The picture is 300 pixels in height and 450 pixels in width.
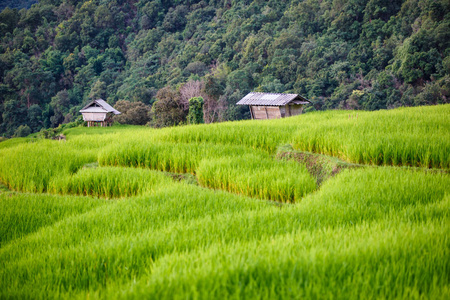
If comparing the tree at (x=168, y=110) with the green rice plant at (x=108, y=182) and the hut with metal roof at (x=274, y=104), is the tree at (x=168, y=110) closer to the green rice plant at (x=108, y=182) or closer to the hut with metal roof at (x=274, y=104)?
the hut with metal roof at (x=274, y=104)

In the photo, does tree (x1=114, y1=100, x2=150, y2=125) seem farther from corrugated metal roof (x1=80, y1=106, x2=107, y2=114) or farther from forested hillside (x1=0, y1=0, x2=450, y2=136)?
corrugated metal roof (x1=80, y1=106, x2=107, y2=114)

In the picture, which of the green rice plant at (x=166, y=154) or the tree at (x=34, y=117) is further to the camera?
the tree at (x=34, y=117)

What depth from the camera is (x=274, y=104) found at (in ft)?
73.2

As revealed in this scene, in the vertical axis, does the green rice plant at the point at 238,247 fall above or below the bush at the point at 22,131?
above

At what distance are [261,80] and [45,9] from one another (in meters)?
56.2

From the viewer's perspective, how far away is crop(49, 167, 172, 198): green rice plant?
16.0 feet

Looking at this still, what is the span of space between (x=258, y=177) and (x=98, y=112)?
30.7 metres

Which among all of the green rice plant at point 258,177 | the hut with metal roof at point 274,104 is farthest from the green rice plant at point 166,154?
the hut with metal roof at point 274,104

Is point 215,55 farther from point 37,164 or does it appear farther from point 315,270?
point 315,270

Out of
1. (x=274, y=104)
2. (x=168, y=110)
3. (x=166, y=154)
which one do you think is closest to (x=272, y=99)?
(x=274, y=104)

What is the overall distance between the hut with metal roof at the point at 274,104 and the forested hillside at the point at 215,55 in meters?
9.26

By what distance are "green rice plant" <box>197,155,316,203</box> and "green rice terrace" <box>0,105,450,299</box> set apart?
23mm

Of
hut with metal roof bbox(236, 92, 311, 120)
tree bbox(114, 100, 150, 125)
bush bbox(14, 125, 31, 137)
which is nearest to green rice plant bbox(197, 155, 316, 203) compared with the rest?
hut with metal roof bbox(236, 92, 311, 120)

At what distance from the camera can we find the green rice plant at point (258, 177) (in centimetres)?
452
